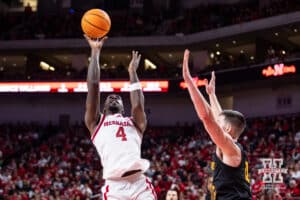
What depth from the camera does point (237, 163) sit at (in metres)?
4.87

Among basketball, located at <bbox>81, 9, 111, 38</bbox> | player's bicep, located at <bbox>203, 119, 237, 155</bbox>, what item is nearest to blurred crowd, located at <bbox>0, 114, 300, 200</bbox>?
basketball, located at <bbox>81, 9, 111, 38</bbox>

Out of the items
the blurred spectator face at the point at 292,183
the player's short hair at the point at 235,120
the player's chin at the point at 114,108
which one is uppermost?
the player's chin at the point at 114,108

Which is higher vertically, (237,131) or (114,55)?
(114,55)

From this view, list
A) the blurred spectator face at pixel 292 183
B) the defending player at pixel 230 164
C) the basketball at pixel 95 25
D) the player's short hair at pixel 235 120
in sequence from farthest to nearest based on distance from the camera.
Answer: the blurred spectator face at pixel 292 183 → the basketball at pixel 95 25 → the player's short hair at pixel 235 120 → the defending player at pixel 230 164

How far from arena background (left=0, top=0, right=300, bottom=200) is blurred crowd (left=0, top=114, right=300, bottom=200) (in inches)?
2.9

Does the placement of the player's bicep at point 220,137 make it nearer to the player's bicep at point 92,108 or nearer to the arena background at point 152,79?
the player's bicep at point 92,108

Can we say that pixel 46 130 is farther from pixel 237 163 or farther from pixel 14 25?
pixel 237 163

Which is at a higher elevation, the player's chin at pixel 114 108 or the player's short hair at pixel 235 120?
the player's chin at pixel 114 108

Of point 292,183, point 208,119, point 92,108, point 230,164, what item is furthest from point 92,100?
point 292,183

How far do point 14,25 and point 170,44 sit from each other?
1028cm

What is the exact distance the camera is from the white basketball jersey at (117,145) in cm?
521

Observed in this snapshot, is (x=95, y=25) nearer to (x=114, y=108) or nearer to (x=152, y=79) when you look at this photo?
(x=114, y=108)

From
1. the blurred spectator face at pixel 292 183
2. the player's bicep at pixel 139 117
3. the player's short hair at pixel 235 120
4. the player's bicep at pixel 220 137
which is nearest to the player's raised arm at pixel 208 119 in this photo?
the player's bicep at pixel 220 137

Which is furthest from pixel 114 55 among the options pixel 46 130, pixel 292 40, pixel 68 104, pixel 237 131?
pixel 237 131
